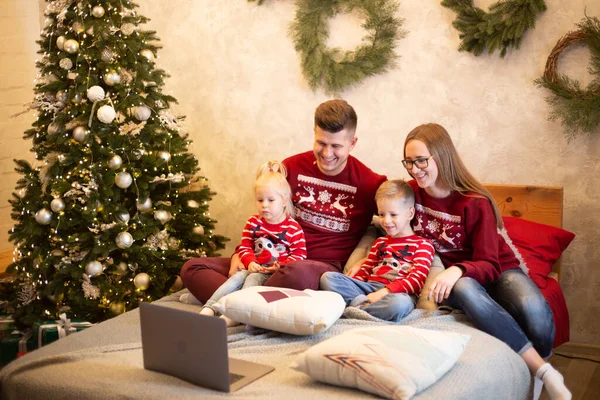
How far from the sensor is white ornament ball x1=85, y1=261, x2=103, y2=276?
128 inches

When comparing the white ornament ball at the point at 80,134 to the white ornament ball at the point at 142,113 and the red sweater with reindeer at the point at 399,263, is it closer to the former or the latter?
the white ornament ball at the point at 142,113

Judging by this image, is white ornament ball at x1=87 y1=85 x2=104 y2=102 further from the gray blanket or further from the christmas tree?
the gray blanket

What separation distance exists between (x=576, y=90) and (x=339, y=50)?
118 centimetres

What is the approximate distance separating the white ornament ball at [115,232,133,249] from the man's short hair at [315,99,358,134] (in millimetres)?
1016

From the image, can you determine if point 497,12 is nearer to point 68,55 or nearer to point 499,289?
point 499,289

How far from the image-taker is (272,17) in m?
3.91

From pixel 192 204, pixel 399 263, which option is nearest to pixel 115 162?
pixel 192 204

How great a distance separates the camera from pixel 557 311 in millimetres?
2893

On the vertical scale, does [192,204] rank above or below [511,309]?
above

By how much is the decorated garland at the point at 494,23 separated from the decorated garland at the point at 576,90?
0.18 metres

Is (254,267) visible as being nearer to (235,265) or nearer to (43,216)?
(235,265)

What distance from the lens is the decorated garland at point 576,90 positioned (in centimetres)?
315

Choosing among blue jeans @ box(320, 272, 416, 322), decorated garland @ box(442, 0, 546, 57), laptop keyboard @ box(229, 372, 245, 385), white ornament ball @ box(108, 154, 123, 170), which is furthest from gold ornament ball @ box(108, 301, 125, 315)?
decorated garland @ box(442, 0, 546, 57)

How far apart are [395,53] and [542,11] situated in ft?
2.36
